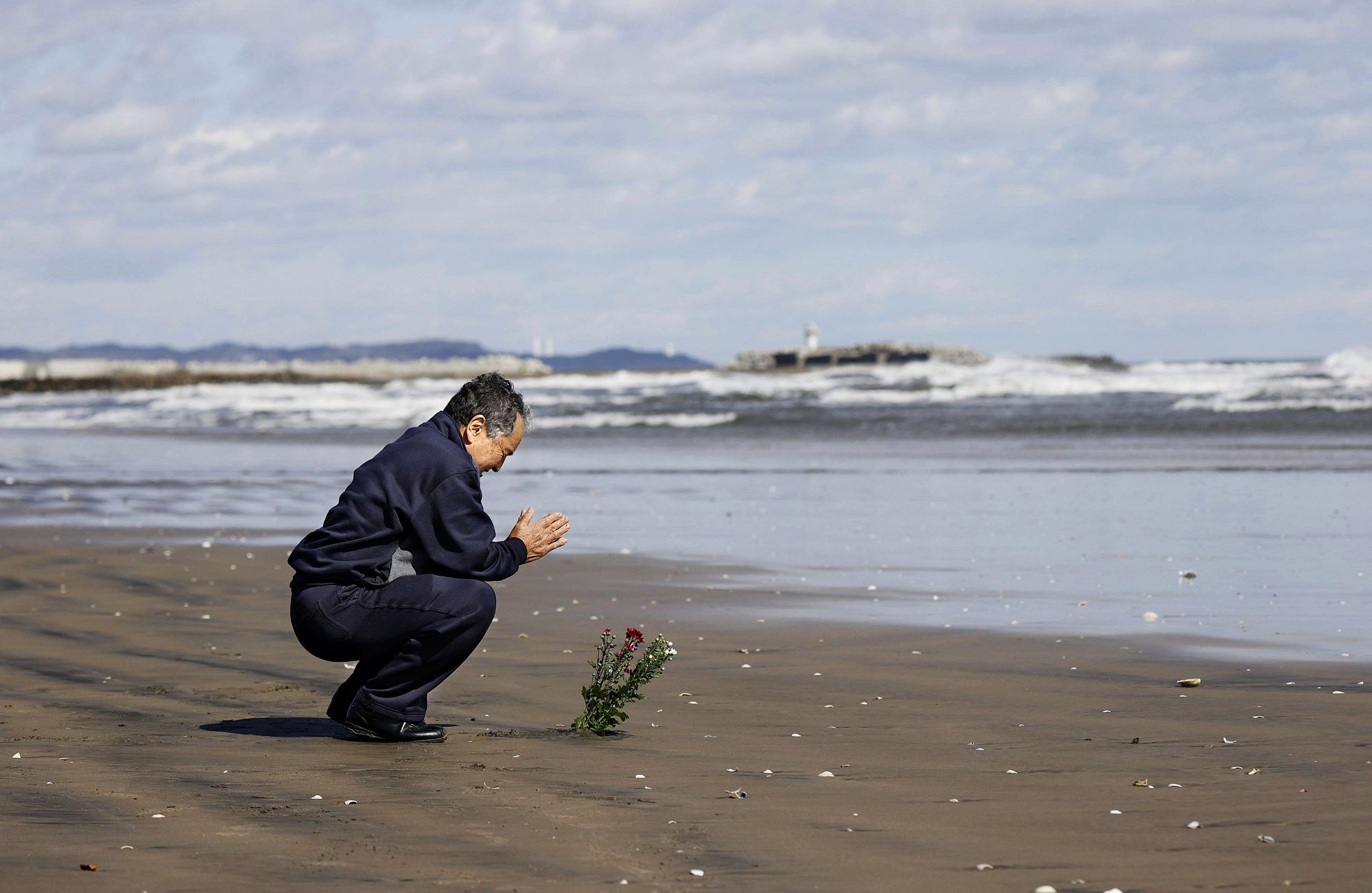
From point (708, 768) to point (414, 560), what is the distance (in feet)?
4.23

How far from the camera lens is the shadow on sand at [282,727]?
17.8ft

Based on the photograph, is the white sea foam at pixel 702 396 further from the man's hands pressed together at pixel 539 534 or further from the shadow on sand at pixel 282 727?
the man's hands pressed together at pixel 539 534

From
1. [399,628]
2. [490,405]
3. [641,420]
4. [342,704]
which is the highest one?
[641,420]

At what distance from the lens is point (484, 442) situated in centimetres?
520

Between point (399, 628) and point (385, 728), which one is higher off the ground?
point (399, 628)

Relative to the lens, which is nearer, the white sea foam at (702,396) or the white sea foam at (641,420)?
the white sea foam at (641,420)

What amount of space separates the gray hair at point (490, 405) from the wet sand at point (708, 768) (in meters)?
1.15

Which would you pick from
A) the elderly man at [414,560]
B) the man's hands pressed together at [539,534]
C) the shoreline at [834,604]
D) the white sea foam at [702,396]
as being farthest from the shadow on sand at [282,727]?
the white sea foam at [702,396]

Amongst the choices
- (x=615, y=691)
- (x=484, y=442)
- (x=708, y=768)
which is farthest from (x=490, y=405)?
(x=708, y=768)

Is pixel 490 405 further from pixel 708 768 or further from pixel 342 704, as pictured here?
pixel 708 768

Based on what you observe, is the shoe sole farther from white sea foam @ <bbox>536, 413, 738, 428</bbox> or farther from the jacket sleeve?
white sea foam @ <bbox>536, 413, 738, 428</bbox>

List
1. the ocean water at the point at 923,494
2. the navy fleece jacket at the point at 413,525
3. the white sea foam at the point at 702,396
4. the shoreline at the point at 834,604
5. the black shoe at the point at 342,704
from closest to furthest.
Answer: the navy fleece jacket at the point at 413,525
the black shoe at the point at 342,704
the shoreline at the point at 834,604
the ocean water at the point at 923,494
the white sea foam at the point at 702,396

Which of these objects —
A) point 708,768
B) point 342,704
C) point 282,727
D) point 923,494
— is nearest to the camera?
point 708,768

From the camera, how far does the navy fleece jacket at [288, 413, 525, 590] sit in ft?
16.4
